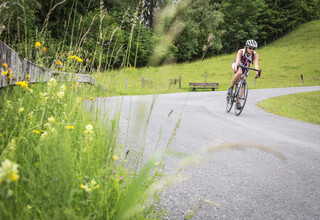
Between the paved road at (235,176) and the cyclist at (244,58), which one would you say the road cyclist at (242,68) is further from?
the paved road at (235,176)

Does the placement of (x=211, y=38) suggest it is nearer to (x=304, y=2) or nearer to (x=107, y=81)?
(x=107, y=81)

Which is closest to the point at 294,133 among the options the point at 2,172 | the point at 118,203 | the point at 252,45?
the point at 252,45

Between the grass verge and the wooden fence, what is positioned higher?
the wooden fence

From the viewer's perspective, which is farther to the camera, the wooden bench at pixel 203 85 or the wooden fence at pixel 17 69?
the wooden bench at pixel 203 85

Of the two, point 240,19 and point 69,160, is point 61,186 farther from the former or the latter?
point 240,19

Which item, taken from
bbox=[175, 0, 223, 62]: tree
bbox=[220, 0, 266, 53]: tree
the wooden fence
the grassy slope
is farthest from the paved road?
bbox=[220, 0, 266, 53]: tree

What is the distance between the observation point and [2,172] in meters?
0.76

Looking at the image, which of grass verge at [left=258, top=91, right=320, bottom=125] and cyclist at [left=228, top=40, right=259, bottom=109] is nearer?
cyclist at [left=228, top=40, right=259, bottom=109]

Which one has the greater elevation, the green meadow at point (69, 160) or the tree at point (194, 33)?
the tree at point (194, 33)

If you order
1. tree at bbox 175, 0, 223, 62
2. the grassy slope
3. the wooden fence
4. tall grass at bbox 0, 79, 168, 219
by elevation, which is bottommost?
tall grass at bbox 0, 79, 168, 219

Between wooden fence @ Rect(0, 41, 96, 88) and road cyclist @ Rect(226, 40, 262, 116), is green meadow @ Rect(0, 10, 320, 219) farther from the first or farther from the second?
road cyclist @ Rect(226, 40, 262, 116)

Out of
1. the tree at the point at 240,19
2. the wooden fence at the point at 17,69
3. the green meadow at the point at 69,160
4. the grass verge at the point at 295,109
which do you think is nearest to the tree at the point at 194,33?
the green meadow at the point at 69,160

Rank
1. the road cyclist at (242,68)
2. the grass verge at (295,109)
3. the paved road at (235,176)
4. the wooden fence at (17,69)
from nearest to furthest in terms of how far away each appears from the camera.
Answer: the paved road at (235,176)
the wooden fence at (17,69)
the road cyclist at (242,68)
the grass verge at (295,109)

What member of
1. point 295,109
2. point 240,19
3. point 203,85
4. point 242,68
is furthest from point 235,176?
point 240,19
